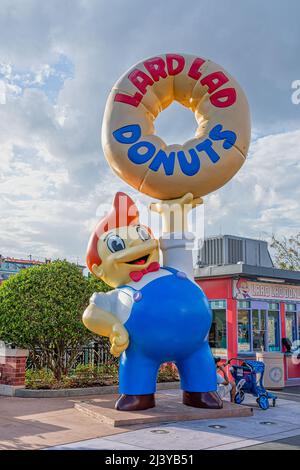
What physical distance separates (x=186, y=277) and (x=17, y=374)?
4831 mm

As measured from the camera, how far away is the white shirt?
8.16 meters

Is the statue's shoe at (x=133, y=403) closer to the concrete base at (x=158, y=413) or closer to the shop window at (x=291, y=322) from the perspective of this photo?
the concrete base at (x=158, y=413)

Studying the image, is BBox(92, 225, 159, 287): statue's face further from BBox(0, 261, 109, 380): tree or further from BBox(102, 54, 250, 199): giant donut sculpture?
BBox(0, 261, 109, 380): tree

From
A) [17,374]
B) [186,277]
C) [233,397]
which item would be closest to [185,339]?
[186,277]

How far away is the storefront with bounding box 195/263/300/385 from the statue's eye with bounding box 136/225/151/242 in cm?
569

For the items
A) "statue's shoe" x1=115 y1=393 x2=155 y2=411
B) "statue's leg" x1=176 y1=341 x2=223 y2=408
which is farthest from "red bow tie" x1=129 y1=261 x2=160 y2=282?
"statue's shoe" x1=115 y1=393 x2=155 y2=411

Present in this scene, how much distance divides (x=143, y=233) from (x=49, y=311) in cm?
392

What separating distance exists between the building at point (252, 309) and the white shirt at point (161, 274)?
5.27 metres

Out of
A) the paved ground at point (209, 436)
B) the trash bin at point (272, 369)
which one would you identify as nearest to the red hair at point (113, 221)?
the paved ground at point (209, 436)

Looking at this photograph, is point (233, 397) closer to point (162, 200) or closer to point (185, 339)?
point (185, 339)

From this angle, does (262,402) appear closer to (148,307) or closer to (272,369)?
(148,307)

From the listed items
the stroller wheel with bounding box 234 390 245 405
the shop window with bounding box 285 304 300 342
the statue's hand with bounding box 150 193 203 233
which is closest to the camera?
the statue's hand with bounding box 150 193 203 233

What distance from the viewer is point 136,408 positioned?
26.4 feet

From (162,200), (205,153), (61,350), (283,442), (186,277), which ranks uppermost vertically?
(205,153)
